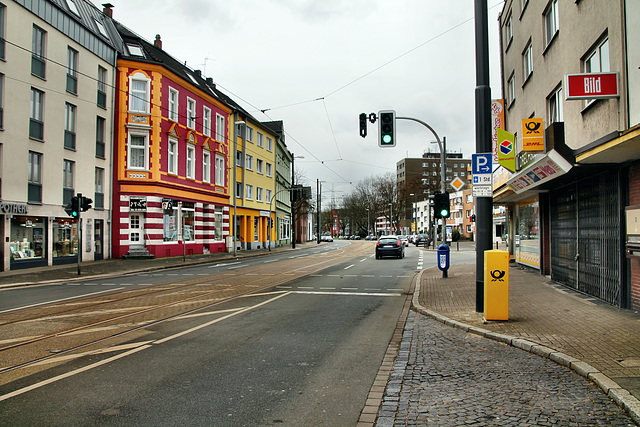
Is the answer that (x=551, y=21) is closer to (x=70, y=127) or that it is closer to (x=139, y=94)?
(x=70, y=127)

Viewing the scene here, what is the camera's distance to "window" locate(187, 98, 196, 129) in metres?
33.7

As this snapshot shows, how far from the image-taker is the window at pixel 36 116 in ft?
72.2

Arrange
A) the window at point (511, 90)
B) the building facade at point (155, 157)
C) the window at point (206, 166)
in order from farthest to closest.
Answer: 1. the window at point (206, 166)
2. the building facade at point (155, 157)
3. the window at point (511, 90)

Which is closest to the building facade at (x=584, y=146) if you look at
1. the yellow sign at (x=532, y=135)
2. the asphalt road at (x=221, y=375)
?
the yellow sign at (x=532, y=135)

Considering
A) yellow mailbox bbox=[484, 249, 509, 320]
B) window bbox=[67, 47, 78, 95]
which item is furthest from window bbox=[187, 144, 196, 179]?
yellow mailbox bbox=[484, 249, 509, 320]

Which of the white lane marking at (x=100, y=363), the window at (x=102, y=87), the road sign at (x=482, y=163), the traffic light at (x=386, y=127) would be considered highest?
the window at (x=102, y=87)

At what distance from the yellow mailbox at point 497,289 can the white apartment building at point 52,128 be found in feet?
59.0

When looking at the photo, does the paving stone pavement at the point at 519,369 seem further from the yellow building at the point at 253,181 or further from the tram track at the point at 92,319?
the yellow building at the point at 253,181

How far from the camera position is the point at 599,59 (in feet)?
33.3

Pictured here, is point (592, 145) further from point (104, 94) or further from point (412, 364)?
point (104, 94)

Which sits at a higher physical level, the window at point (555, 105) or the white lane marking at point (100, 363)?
the window at point (555, 105)

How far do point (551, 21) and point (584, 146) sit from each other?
6596 millimetres

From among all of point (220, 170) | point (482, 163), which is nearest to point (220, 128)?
point (220, 170)

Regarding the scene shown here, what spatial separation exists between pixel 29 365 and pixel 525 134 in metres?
11.0
